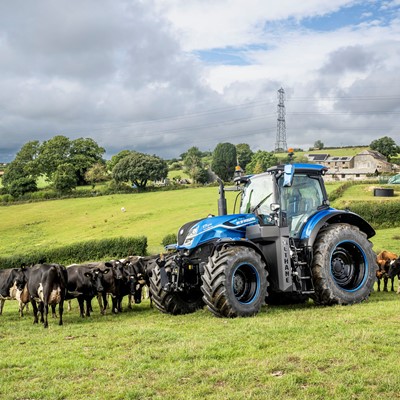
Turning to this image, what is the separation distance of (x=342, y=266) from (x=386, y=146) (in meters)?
124

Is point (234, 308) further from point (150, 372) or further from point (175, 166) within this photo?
point (175, 166)

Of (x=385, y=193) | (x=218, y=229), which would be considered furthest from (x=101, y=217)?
(x=218, y=229)

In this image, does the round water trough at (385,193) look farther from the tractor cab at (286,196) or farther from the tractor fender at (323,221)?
the tractor cab at (286,196)

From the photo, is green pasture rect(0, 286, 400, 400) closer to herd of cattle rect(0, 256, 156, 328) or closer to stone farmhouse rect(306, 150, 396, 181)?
herd of cattle rect(0, 256, 156, 328)

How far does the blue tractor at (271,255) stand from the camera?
425 inches

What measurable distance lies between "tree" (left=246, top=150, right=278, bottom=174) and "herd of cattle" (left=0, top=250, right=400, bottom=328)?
88.0m

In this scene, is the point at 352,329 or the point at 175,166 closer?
the point at 352,329

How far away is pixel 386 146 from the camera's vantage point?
127688 mm

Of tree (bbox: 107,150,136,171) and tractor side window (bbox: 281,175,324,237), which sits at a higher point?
tree (bbox: 107,150,136,171)

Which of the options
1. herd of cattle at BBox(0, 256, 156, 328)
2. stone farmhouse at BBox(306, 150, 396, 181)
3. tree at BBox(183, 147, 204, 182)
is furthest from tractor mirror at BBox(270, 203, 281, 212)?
stone farmhouse at BBox(306, 150, 396, 181)

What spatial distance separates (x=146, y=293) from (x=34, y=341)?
783cm

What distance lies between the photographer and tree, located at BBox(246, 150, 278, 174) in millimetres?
104850

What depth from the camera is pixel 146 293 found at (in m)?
17.7

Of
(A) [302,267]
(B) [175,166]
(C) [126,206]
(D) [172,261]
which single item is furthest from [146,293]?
(B) [175,166]
